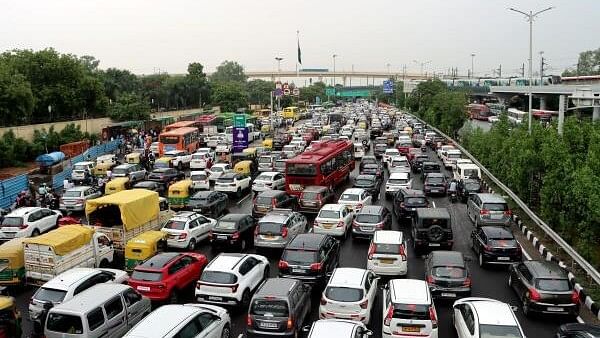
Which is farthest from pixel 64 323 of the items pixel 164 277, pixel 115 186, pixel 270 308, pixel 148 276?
pixel 115 186

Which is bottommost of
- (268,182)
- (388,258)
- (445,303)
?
(445,303)

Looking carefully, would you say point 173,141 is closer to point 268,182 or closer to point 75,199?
point 268,182

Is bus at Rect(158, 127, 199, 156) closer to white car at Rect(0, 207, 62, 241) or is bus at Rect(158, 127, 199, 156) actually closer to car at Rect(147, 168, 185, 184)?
car at Rect(147, 168, 185, 184)

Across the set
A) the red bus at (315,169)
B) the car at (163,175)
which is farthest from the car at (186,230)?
the car at (163,175)

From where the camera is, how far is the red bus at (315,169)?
→ 28375 mm

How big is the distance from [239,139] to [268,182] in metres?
19.3

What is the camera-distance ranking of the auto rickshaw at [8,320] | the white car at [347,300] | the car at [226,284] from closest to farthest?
the auto rickshaw at [8,320] → the white car at [347,300] → the car at [226,284]

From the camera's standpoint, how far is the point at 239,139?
49125 millimetres

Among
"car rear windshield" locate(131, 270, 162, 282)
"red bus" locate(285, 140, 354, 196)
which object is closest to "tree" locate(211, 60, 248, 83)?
"red bus" locate(285, 140, 354, 196)

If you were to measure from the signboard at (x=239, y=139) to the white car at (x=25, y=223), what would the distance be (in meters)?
25.9

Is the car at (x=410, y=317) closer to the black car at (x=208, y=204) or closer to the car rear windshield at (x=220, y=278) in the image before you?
the car rear windshield at (x=220, y=278)

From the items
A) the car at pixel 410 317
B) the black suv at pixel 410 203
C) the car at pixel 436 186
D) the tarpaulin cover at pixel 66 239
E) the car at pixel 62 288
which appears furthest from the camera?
the car at pixel 436 186

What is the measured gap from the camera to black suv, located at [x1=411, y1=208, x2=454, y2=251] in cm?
1964

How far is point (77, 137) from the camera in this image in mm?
49875
